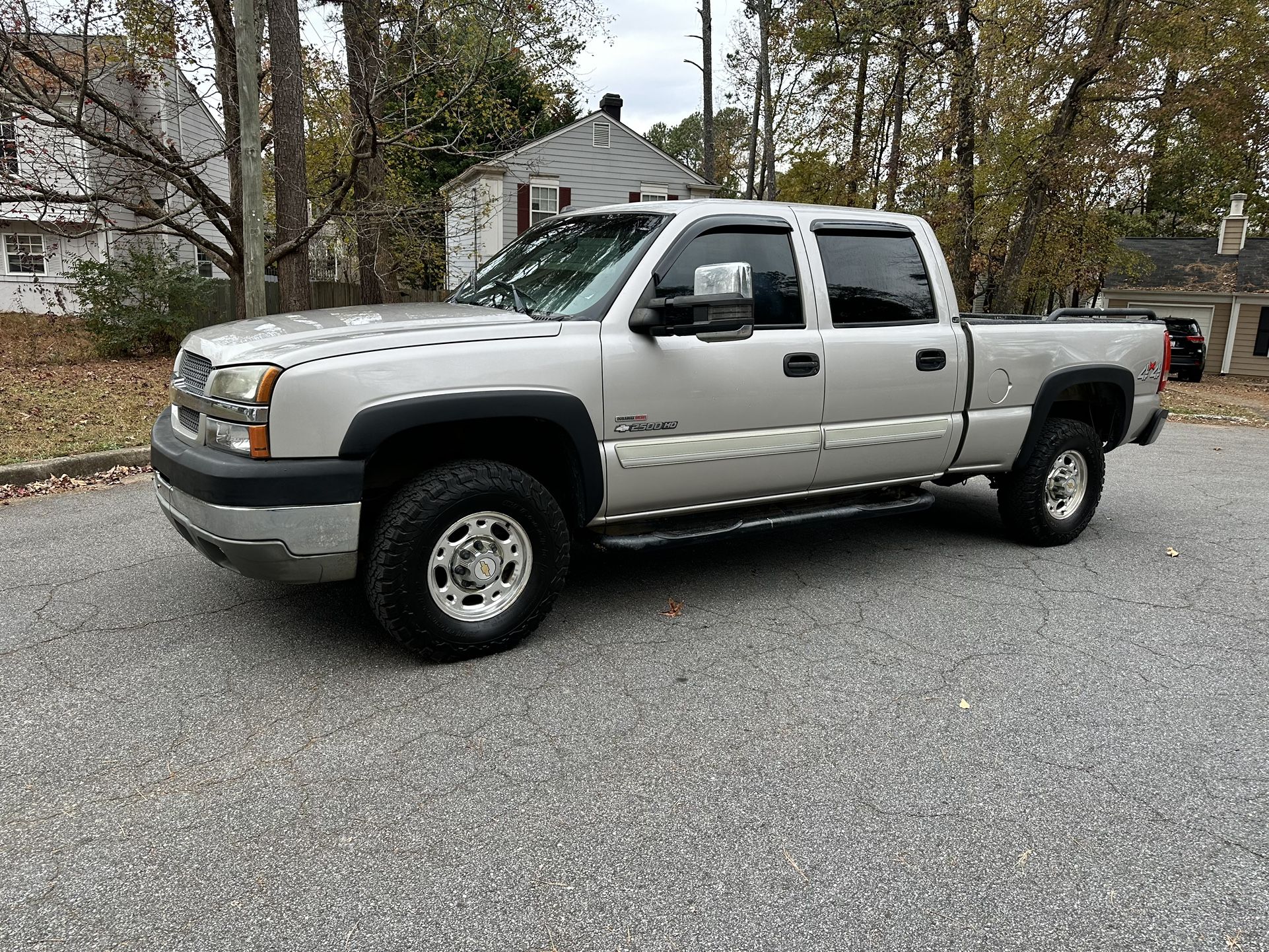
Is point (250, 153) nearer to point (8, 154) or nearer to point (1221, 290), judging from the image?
point (8, 154)

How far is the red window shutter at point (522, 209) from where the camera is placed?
2475 centimetres

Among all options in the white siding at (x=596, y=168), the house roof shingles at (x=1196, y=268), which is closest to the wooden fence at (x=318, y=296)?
the white siding at (x=596, y=168)

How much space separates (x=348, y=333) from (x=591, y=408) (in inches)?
41.5

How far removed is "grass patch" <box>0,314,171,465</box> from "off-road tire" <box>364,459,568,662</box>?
508 cm

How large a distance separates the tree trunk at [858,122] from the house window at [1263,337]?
565 inches

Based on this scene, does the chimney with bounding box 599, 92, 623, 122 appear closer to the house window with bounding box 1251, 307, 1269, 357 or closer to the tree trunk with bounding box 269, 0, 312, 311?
the tree trunk with bounding box 269, 0, 312, 311

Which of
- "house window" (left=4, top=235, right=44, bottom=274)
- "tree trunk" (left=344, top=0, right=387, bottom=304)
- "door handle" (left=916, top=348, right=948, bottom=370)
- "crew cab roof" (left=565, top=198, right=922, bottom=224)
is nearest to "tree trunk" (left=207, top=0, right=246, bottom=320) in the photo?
"tree trunk" (left=344, top=0, right=387, bottom=304)

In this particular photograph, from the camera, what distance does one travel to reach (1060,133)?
658 inches

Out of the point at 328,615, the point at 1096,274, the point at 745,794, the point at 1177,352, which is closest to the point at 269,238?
the point at 328,615

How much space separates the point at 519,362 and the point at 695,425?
930mm

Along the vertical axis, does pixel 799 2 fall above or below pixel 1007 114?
above

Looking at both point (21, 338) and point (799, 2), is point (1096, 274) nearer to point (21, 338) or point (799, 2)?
point (799, 2)

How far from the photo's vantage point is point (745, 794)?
2834mm

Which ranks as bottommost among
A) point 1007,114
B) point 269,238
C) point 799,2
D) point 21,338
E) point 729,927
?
point 729,927
